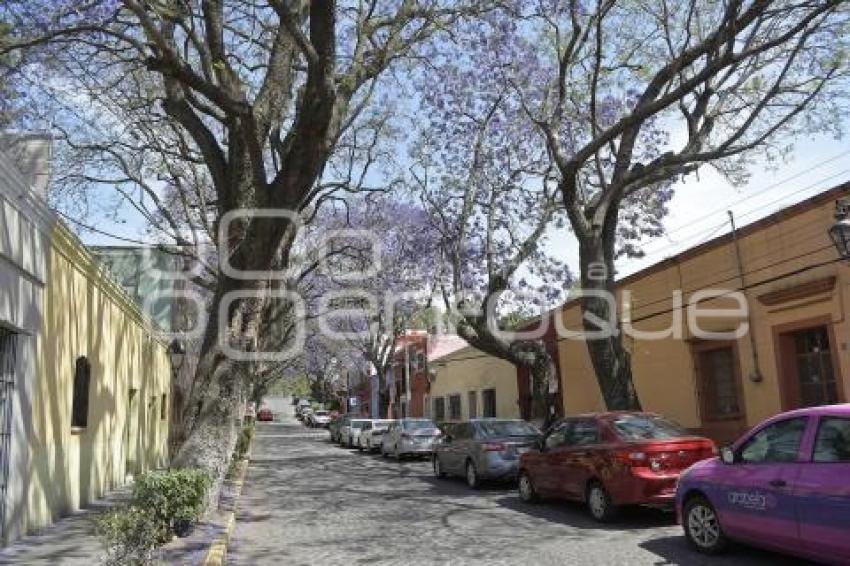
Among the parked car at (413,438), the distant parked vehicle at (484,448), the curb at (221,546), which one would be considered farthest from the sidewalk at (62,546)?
the parked car at (413,438)

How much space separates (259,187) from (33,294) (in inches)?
136

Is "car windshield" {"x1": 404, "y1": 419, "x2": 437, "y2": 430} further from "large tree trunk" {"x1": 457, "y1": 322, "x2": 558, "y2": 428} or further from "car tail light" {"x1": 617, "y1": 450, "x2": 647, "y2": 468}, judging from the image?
"car tail light" {"x1": 617, "y1": 450, "x2": 647, "y2": 468}

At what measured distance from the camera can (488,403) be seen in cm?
3484

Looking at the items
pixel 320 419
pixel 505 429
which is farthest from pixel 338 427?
pixel 505 429

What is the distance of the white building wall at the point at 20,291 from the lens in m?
→ 9.82

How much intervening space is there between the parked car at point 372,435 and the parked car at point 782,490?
22620 mm

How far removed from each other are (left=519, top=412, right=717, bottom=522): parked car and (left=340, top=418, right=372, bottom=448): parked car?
2326 centimetres

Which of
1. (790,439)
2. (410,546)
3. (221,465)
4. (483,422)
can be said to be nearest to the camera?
(790,439)

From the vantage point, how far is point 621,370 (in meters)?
16.5

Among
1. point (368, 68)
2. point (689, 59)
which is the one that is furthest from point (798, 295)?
point (368, 68)

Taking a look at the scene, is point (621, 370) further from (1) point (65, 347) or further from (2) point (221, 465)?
(1) point (65, 347)

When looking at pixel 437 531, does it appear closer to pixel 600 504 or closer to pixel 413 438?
pixel 600 504

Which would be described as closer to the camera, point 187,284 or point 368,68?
point 368,68

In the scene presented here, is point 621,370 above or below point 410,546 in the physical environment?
above
